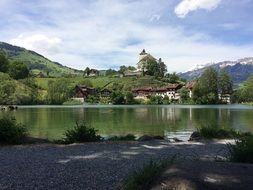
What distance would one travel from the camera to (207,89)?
174 metres

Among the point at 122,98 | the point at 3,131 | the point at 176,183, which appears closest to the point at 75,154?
the point at 3,131

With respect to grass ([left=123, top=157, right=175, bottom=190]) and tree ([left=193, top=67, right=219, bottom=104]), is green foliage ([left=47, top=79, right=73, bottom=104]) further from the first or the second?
grass ([left=123, top=157, right=175, bottom=190])

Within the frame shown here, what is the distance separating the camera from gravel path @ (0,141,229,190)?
9586mm

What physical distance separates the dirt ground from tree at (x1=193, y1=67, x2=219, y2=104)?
165842 millimetres

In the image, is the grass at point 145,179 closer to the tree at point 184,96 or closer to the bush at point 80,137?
the bush at point 80,137

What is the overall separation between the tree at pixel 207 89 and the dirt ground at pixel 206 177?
544 feet

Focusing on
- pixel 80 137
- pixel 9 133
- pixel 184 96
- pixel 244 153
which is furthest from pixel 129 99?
pixel 244 153

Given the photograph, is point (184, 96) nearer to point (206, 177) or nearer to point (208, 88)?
point (208, 88)

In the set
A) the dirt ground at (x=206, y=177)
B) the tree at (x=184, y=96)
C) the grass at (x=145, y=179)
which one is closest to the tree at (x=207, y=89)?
the tree at (x=184, y=96)

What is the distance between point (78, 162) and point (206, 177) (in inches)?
247

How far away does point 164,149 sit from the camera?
16.2 metres

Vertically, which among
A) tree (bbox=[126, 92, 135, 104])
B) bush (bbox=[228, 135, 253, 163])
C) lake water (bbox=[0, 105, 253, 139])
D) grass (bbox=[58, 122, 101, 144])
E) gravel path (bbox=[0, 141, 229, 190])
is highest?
tree (bbox=[126, 92, 135, 104])

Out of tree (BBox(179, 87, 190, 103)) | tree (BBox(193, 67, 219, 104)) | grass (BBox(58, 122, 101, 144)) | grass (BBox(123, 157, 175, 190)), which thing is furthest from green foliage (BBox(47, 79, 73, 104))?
grass (BBox(123, 157, 175, 190))

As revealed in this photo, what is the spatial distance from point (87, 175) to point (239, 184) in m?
4.75
